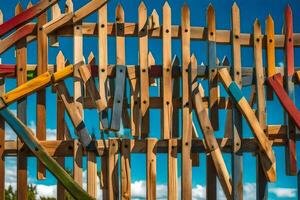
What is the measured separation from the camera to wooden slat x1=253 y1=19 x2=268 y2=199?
6840 mm

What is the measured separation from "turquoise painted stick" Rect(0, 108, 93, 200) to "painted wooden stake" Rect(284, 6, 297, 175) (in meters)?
2.32

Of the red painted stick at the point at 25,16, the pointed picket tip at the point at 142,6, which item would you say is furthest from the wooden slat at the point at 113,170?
the red painted stick at the point at 25,16

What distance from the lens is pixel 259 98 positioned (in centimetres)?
692

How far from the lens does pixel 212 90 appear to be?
6.88 meters

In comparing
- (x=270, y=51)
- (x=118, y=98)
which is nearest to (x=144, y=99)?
(x=118, y=98)

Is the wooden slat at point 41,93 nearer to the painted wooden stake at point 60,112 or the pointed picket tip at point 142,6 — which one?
the painted wooden stake at point 60,112

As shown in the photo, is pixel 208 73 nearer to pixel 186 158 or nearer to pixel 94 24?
pixel 186 158

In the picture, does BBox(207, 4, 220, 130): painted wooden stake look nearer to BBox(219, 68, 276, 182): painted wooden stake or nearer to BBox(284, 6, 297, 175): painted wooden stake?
BBox(219, 68, 276, 182): painted wooden stake

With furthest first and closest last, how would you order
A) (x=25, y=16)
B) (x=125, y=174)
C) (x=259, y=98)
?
1. (x=25, y=16)
2. (x=259, y=98)
3. (x=125, y=174)

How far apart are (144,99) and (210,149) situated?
3.03 feet

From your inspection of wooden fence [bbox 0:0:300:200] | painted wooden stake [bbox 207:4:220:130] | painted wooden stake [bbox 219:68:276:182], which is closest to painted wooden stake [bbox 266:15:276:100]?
wooden fence [bbox 0:0:300:200]

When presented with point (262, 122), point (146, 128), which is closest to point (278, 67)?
point (262, 122)

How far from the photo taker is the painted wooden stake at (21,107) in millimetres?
6812

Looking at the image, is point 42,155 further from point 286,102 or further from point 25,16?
point 286,102
